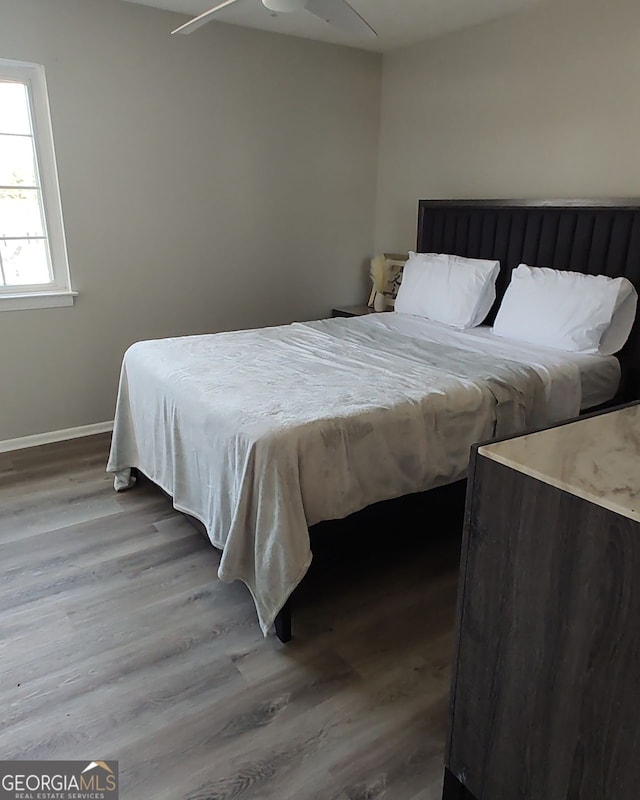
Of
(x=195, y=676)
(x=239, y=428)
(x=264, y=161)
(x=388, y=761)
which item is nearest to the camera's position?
(x=388, y=761)

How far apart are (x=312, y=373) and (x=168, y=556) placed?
100 cm

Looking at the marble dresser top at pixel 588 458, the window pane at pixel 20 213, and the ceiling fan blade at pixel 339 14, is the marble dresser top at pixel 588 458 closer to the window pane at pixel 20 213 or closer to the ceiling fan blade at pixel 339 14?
the ceiling fan blade at pixel 339 14

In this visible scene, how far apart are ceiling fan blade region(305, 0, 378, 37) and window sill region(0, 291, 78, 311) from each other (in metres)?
2.14

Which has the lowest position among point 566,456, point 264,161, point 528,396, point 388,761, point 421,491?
point 388,761

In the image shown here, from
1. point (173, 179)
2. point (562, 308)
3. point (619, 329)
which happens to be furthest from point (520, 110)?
point (173, 179)

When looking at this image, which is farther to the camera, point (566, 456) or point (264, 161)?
point (264, 161)

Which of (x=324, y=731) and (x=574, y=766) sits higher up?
(x=574, y=766)

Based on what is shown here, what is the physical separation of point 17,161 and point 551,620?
3.62 metres

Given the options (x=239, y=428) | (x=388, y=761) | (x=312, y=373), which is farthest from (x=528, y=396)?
(x=388, y=761)

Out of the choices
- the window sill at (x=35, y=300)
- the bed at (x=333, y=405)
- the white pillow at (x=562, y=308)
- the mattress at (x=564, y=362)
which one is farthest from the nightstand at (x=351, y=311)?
the window sill at (x=35, y=300)

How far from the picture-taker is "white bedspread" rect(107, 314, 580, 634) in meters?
1.92

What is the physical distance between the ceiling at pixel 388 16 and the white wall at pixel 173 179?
121 millimetres

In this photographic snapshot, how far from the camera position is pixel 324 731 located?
1.67 meters

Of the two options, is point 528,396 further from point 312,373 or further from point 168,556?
point 168,556
